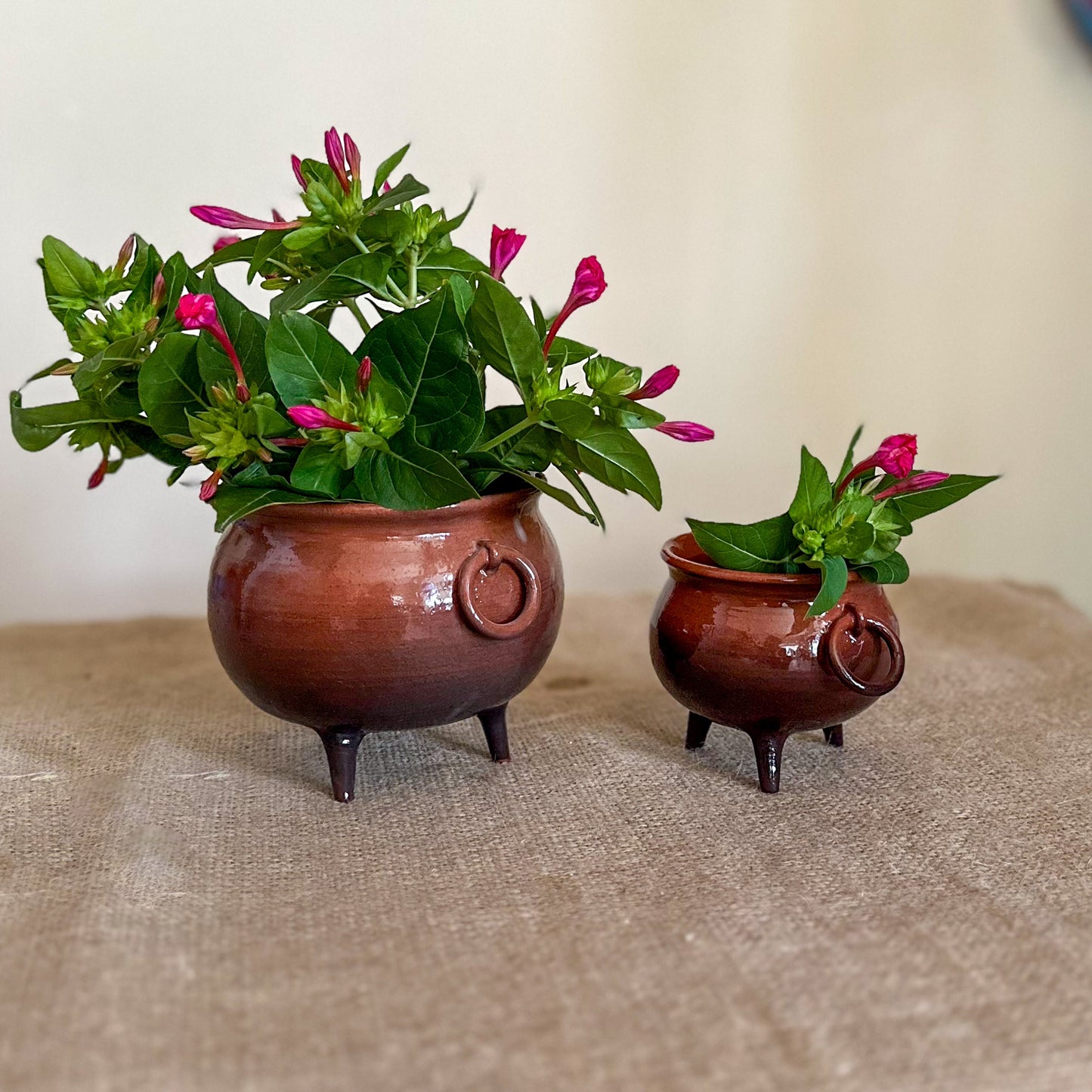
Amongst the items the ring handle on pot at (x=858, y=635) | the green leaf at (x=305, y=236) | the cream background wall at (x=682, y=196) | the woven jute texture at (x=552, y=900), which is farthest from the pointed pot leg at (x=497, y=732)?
the cream background wall at (x=682, y=196)

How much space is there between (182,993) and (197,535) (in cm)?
89

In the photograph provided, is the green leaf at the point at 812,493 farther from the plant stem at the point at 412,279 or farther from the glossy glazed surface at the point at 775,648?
the plant stem at the point at 412,279

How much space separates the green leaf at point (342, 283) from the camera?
2.09ft

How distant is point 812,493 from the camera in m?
0.70

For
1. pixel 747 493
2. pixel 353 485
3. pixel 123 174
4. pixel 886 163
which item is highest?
pixel 886 163

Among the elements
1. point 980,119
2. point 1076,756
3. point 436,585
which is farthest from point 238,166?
point 1076,756

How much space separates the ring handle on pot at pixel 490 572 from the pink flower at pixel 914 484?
0.22 metres

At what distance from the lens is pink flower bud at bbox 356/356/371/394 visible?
0.61 meters

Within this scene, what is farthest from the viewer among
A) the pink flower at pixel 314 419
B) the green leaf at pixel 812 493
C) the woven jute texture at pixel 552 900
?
the green leaf at pixel 812 493

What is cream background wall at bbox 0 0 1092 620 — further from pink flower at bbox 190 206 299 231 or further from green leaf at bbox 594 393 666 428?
green leaf at bbox 594 393 666 428

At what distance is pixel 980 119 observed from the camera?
4.38 feet

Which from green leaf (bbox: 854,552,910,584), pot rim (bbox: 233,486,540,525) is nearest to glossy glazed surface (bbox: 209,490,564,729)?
pot rim (bbox: 233,486,540,525)

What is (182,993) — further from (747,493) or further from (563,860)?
(747,493)

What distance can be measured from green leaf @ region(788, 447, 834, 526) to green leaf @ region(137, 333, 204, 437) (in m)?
0.36
